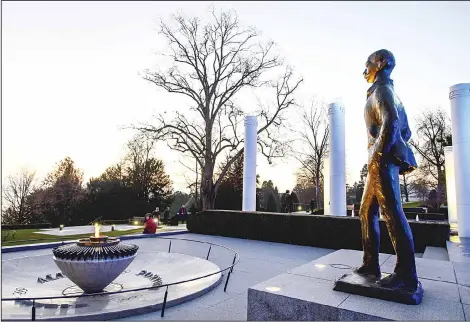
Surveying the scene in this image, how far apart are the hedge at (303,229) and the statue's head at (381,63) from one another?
9.39m

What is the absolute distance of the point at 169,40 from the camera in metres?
28.2

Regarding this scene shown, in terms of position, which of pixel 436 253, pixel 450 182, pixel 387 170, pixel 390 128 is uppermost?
pixel 450 182

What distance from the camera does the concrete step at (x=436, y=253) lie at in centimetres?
946

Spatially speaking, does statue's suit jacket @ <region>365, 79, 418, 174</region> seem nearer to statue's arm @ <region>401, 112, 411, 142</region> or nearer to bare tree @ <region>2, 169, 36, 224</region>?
statue's arm @ <region>401, 112, 411, 142</region>

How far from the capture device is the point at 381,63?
4.68 metres

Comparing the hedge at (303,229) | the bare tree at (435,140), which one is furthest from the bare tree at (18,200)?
the bare tree at (435,140)

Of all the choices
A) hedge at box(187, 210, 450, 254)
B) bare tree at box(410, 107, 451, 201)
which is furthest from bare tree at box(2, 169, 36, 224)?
bare tree at box(410, 107, 451, 201)

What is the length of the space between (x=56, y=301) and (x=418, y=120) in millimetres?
44072

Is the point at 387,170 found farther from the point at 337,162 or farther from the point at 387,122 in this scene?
the point at 337,162

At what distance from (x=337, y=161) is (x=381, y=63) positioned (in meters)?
14.8

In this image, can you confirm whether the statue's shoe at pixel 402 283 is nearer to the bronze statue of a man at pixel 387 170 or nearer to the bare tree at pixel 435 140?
the bronze statue of a man at pixel 387 170

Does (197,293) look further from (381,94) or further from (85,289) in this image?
(381,94)

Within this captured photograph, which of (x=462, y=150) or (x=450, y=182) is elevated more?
(x=462, y=150)

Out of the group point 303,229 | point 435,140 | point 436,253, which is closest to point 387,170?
point 436,253
